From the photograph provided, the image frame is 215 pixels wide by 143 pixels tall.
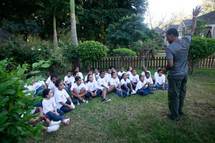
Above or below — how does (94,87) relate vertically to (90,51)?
below

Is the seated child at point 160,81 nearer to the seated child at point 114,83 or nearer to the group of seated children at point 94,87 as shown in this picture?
the group of seated children at point 94,87

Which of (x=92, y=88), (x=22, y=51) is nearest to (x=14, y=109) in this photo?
(x=92, y=88)

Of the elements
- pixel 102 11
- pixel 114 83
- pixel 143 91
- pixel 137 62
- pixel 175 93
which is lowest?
pixel 143 91

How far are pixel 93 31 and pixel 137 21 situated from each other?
23.3 ft

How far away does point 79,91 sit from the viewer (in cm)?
824

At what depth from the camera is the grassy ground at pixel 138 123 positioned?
207 inches

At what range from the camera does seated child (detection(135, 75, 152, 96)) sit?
8.64 m

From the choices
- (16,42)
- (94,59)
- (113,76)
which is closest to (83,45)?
(94,59)

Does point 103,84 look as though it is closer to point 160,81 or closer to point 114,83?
point 114,83

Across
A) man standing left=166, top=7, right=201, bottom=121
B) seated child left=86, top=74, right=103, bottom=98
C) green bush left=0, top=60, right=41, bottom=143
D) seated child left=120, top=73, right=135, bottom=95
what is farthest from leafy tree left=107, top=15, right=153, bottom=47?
green bush left=0, top=60, right=41, bottom=143

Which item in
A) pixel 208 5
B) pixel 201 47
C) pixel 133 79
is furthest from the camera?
pixel 208 5

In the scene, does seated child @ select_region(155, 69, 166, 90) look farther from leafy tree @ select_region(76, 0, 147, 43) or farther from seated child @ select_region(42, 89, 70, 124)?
leafy tree @ select_region(76, 0, 147, 43)

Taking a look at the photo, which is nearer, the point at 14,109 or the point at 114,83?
the point at 14,109

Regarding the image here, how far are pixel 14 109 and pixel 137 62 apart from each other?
12704mm
